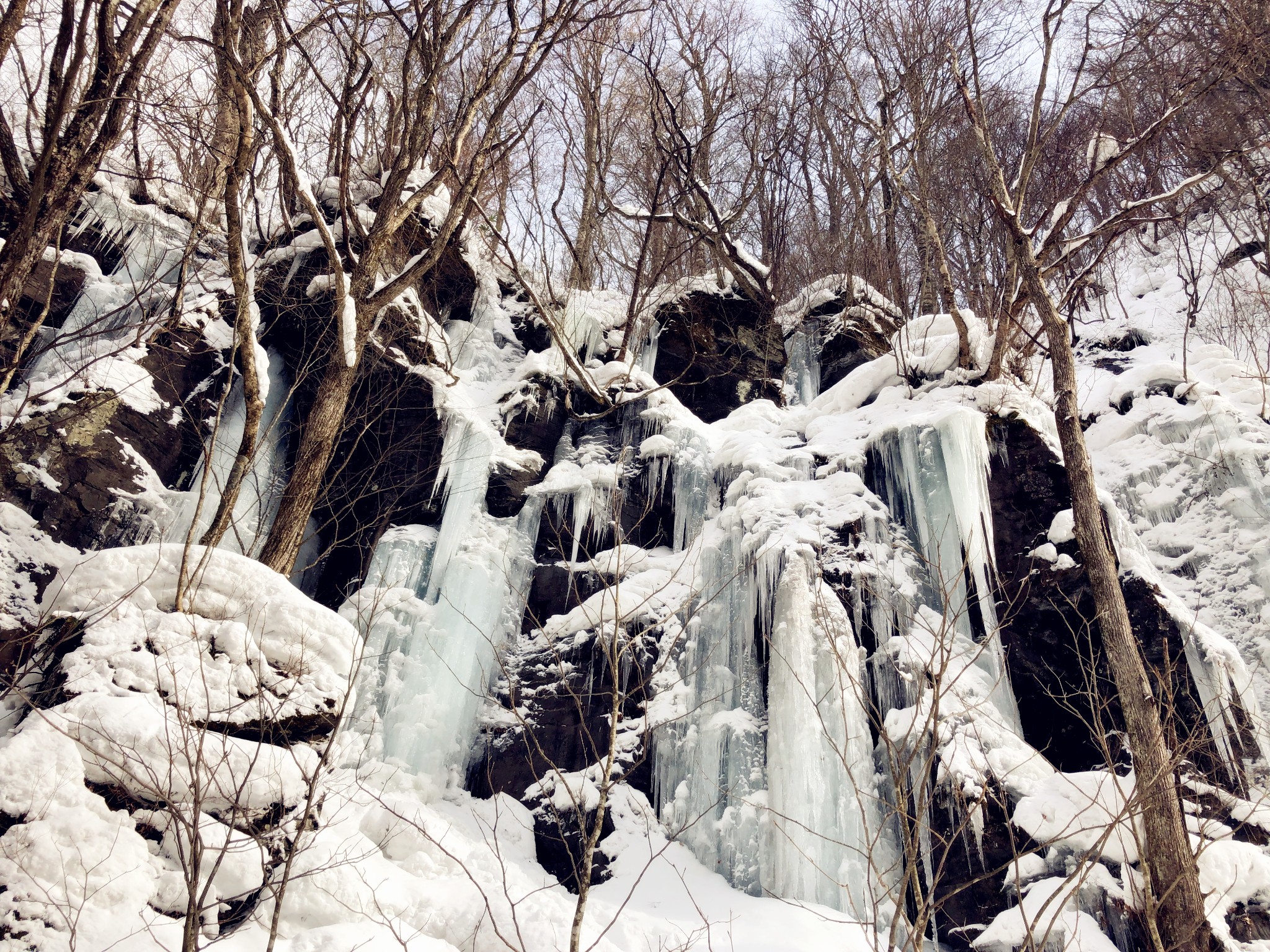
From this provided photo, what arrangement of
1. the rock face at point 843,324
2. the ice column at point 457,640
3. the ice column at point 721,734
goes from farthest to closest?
the rock face at point 843,324 < the ice column at point 457,640 < the ice column at point 721,734

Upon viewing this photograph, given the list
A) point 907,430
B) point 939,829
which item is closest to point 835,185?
point 907,430

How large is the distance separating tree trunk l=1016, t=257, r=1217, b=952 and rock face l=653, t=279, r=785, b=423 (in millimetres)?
3980

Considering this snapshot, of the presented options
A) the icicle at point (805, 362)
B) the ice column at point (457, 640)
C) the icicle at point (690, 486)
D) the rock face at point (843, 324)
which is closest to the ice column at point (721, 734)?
the icicle at point (690, 486)

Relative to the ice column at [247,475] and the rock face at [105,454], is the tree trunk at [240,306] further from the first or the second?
the ice column at [247,475]

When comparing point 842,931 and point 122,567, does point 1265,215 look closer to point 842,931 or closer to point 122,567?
point 842,931

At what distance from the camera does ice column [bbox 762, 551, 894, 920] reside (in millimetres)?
4695

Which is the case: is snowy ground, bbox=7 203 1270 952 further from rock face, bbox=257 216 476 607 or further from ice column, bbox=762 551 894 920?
rock face, bbox=257 216 476 607

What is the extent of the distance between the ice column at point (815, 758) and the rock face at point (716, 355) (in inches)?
153

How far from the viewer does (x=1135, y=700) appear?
438cm

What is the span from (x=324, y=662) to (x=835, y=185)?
1204cm

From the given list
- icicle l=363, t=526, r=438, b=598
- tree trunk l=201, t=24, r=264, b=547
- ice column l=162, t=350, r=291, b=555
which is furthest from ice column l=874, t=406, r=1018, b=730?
ice column l=162, t=350, r=291, b=555

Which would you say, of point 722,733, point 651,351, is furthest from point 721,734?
point 651,351

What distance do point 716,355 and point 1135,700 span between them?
20.6 ft

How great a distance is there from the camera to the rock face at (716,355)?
939cm
